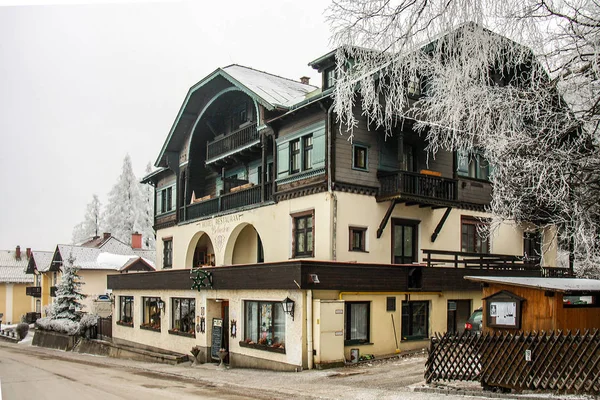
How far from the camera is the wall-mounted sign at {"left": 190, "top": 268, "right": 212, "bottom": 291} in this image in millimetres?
25328

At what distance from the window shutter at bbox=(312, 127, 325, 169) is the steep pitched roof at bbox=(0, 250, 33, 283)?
56167 mm

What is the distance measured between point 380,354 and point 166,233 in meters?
19.7

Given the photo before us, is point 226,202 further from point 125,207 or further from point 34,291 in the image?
point 125,207

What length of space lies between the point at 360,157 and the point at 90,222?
2433 inches

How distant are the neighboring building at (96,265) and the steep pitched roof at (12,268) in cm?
1132

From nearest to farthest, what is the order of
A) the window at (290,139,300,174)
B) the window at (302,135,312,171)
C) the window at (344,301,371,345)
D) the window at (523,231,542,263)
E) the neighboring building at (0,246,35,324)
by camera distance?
the window at (344,301,371,345) < the window at (302,135,312,171) < the window at (290,139,300,174) < the window at (523,231,542,263) < the neighboring building at (0,246,35,324)

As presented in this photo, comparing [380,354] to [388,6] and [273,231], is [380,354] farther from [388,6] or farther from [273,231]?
[388,6]

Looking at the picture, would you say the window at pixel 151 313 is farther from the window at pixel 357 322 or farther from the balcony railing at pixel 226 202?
the window at pixel 357 322

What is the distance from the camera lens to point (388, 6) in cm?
980

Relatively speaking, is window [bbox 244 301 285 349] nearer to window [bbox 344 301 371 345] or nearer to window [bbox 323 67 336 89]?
window [bbox 344 301 371 345]

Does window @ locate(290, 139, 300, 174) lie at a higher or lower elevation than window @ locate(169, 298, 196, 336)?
higher

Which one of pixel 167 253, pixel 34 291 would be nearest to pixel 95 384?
pixel 167 253

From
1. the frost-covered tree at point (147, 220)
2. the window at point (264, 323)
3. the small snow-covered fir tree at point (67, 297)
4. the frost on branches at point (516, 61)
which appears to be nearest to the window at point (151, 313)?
the window at point (264, 323)

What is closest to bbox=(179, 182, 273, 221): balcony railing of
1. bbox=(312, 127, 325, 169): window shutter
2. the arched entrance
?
the arched entrance
